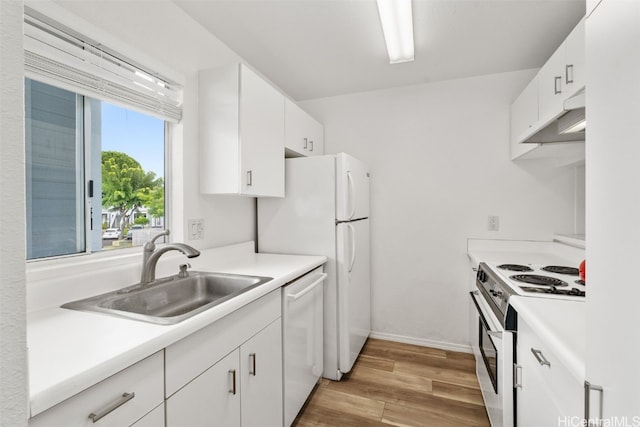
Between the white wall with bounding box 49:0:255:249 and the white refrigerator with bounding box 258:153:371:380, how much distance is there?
0.33 metres

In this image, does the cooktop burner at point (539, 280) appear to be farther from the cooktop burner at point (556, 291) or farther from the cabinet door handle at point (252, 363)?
the cabinet door handle at point (252, 363)

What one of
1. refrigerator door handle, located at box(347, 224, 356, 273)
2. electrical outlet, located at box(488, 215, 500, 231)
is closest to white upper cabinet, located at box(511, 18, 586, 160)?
electrical outlet, located at box(488, 215, 500, 231)

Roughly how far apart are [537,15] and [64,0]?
2.43m

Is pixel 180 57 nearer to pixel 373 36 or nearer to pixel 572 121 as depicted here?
pixel 373 36

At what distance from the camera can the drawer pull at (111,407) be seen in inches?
27.3

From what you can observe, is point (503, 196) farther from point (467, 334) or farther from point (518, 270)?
point (467, 334)

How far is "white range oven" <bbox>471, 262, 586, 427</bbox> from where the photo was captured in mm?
1282

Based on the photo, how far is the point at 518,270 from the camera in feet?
5.92

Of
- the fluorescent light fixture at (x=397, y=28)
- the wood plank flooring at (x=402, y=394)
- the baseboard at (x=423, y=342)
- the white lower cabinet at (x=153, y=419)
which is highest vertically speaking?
the fluorescent light fixture at (x=397, y=28)

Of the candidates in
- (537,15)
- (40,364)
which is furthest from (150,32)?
(537,15)

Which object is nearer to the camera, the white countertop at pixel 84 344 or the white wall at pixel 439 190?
the white countertop at pixel 84 344

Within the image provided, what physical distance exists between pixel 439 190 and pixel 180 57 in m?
2.26

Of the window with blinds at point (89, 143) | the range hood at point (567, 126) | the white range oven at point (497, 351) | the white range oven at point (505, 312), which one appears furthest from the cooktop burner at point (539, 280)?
the window with blinds at point (89, 143)

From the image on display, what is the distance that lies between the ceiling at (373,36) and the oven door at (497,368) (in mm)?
1734
